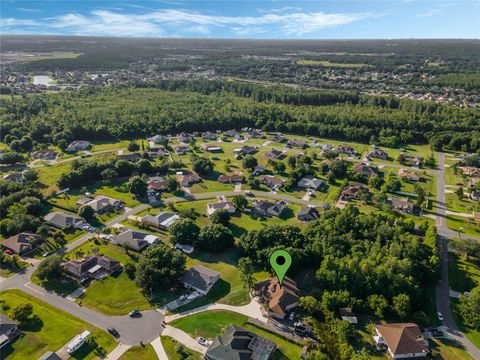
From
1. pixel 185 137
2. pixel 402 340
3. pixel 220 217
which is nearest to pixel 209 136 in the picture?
pixel 185 137

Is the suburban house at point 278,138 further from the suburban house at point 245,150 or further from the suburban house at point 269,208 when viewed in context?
the suburban house at point 269,208

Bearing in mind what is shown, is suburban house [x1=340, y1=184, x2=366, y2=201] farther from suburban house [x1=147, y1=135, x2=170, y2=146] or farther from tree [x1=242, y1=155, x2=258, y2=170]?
suburban house [x1=147, y1=135, x2=170, y2=146]

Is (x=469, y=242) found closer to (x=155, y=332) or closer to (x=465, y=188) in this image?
(x=465, y=188)

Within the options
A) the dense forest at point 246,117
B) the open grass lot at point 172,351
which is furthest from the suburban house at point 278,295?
the dense forest at point 246,117

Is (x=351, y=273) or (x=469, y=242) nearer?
(x=351, y=273)

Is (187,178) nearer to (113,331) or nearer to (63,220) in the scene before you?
(63,220)

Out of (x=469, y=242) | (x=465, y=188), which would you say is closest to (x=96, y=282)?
(x=469, y=242)

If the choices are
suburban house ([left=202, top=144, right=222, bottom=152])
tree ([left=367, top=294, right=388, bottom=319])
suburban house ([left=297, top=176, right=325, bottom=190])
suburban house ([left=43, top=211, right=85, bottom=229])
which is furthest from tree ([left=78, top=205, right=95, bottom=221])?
tree ([left=367, top=294, right=388, bottom=319])
